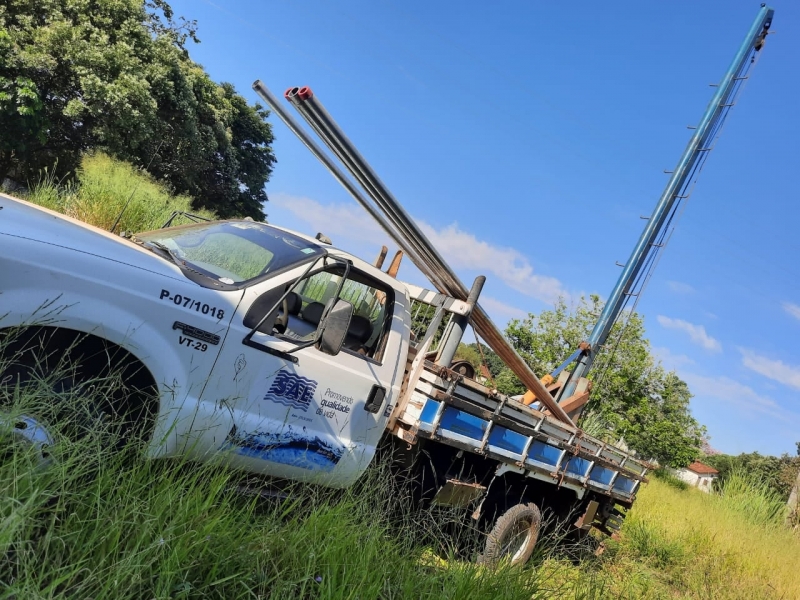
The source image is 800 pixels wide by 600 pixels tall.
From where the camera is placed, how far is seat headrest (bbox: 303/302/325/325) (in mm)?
4520

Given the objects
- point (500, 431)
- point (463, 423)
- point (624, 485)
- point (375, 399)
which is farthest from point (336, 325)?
point (624, 485)

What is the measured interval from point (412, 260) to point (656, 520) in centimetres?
727

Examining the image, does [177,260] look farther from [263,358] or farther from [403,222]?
[403,222]

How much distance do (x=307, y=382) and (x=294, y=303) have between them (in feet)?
2.30

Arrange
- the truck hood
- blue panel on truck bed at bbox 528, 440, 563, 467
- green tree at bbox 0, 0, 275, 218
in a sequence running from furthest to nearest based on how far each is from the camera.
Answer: green tree at bbox 0, 0, 275, 218 → blue panel on truck bed at bbox 528, 440, 563, 467 → the truck hood

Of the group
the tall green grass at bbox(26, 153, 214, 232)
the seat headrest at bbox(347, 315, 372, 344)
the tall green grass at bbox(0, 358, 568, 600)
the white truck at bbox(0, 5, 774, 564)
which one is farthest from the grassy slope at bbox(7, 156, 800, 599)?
the tall green grass at bbox(26, 153, 214, 232)

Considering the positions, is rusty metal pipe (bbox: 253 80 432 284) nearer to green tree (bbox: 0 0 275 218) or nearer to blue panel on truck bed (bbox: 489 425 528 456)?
blue panel on truck bed (bbox: 489 425 528 456)

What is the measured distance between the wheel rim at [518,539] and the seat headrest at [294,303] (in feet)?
10.1

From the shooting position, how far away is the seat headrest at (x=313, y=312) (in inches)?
178

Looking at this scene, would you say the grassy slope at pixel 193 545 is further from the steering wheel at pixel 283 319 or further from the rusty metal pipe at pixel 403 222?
the rusty metal pipe at pixel 403 222

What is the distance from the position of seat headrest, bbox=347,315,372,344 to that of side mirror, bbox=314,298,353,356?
3.32 ft

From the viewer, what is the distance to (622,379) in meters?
22.0

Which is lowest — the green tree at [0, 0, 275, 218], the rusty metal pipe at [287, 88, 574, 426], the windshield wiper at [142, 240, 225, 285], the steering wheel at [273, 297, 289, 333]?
the steering wheel at [273, 297, 289, 333]

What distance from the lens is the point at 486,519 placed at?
18.9ft
